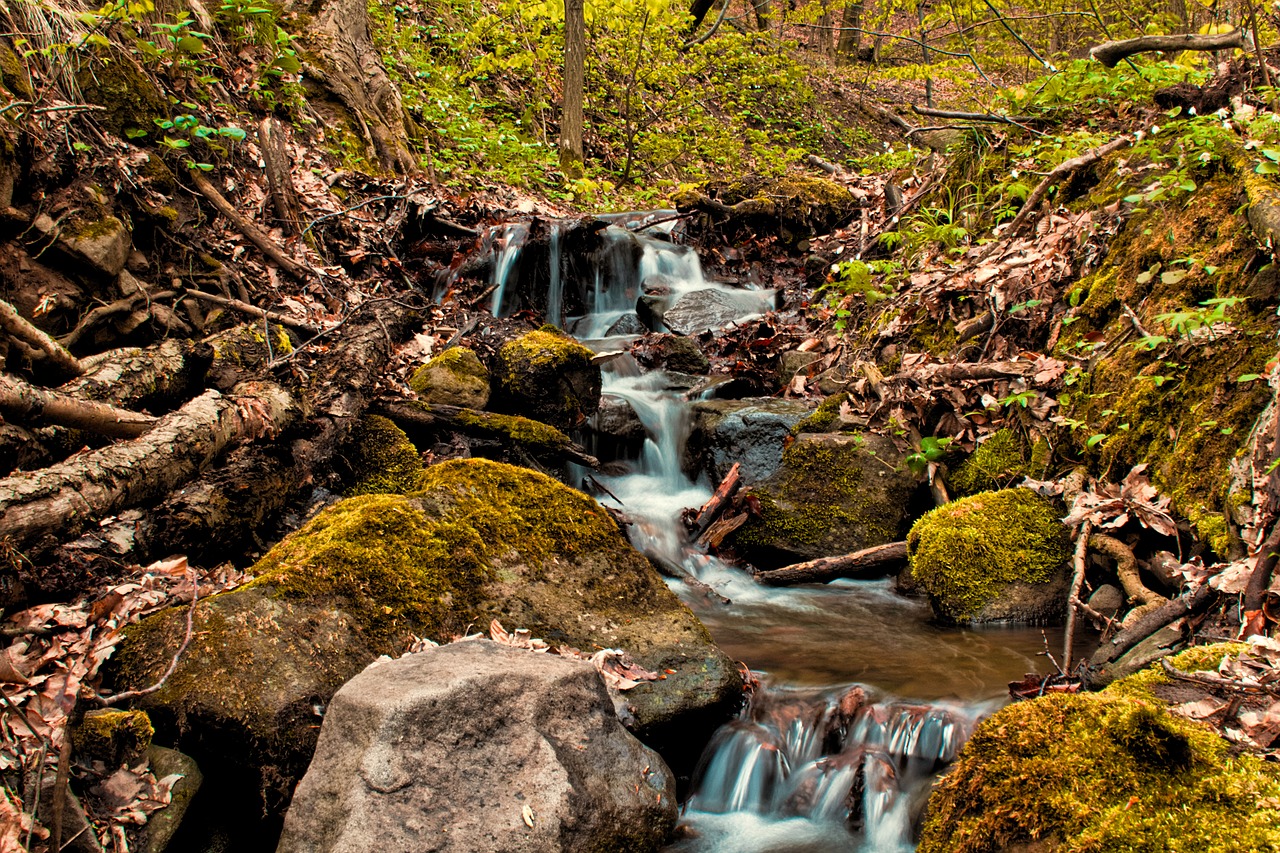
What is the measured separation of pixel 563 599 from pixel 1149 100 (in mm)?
6800

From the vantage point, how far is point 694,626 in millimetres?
3887

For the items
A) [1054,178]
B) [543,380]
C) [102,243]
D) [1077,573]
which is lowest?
[1077,573]

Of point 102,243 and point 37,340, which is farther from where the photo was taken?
point 102,243

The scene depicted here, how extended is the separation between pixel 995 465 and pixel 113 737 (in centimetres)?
504

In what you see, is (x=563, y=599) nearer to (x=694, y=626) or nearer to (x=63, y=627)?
(x=694, y=626)

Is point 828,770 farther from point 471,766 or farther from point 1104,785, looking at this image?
point 471,766

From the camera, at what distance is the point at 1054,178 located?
6.52 meters

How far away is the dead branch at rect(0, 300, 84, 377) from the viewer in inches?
162

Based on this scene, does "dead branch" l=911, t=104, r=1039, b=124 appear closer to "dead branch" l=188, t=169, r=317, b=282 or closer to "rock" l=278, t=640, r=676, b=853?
"dead branch" l=188, t=169, r=317, b=282

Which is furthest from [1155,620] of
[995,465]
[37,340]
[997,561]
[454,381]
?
[37,340]

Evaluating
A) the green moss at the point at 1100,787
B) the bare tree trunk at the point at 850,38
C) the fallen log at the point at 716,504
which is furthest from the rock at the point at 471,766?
the bare tree trunk at the point at 850,38

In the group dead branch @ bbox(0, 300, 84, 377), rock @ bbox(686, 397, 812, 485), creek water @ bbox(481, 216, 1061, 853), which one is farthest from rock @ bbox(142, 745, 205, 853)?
rock @ bbox(686, 397, 812, 485)

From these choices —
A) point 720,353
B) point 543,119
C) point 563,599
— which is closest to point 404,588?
point 563,599

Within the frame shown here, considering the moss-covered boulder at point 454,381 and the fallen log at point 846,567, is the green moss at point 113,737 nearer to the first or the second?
the moss-covered boulder at point 454,381
